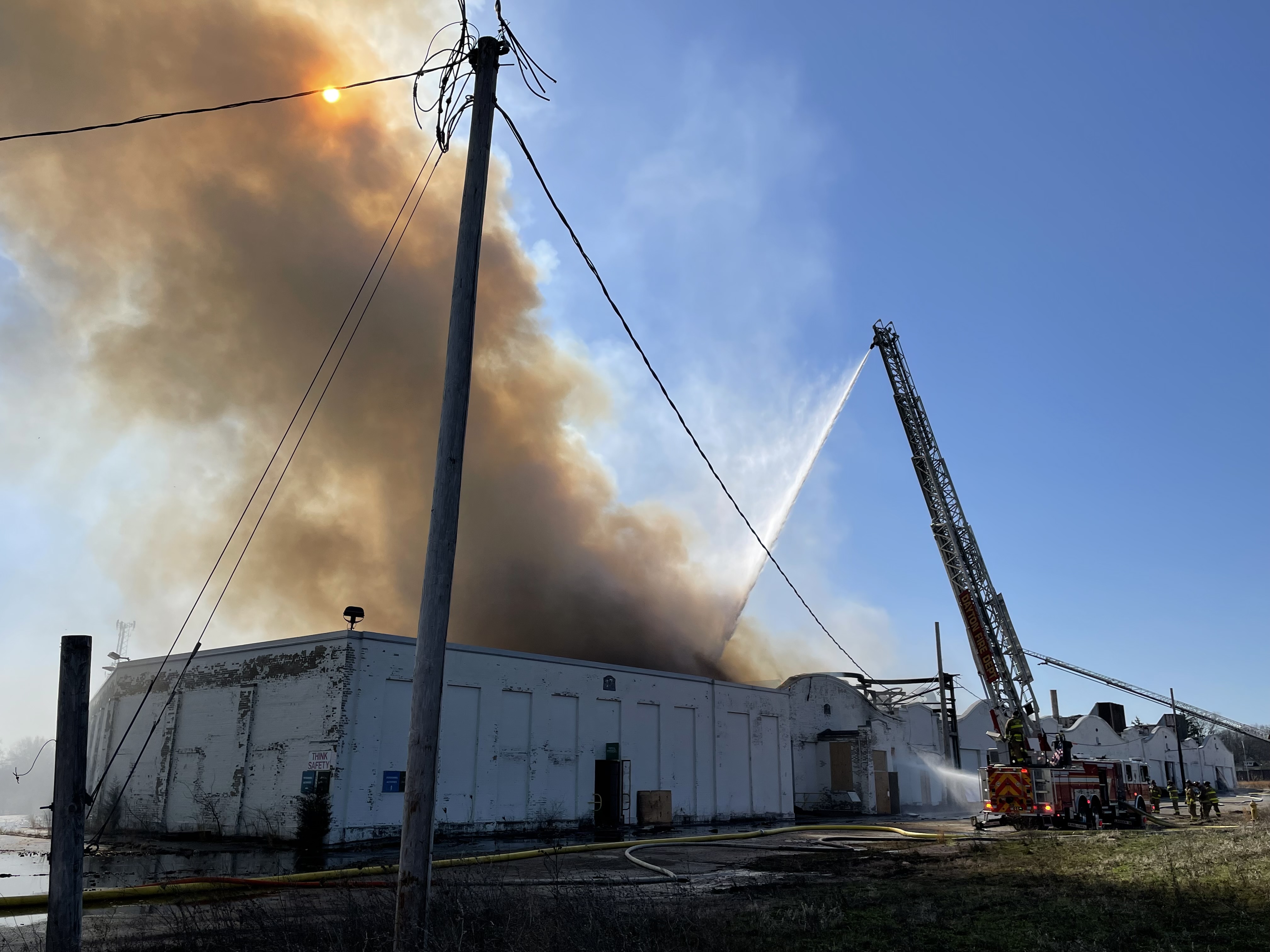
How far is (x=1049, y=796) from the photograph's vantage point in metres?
21.0

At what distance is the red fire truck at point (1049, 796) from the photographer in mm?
20969

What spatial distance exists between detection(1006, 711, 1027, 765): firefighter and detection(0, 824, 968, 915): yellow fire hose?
29.6ft

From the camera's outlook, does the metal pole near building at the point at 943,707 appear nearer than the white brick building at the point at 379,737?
No

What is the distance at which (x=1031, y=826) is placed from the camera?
2092 cm

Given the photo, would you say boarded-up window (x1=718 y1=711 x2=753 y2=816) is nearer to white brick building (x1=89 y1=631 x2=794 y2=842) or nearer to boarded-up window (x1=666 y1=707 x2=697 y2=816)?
white brick building (x1=89 y1=631 x2=794 y2=842)

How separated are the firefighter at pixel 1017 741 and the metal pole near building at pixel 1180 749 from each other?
28597 mm

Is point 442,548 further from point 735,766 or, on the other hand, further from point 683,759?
point 735,766

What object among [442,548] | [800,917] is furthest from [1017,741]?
[442,548]

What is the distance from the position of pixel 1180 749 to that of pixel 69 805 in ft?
206

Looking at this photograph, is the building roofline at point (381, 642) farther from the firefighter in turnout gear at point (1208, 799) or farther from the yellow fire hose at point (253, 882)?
the firefighter in turnout gear at point (1208, 799)

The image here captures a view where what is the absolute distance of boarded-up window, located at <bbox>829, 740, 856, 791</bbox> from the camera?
115 feet

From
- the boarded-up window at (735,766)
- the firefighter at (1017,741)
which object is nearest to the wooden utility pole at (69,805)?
the firefighter at (1017,741)

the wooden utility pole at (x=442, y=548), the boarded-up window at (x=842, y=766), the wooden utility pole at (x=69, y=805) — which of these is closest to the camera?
the wooden utility pole at (x=69, y=805)

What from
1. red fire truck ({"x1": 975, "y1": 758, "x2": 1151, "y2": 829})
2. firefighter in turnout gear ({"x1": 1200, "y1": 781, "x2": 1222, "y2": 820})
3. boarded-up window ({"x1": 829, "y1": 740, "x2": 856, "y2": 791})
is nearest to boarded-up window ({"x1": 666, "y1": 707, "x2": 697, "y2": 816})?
red fire truck ({"x1": 975, "y1": 758, "x2": 1151, "y2": 829})
